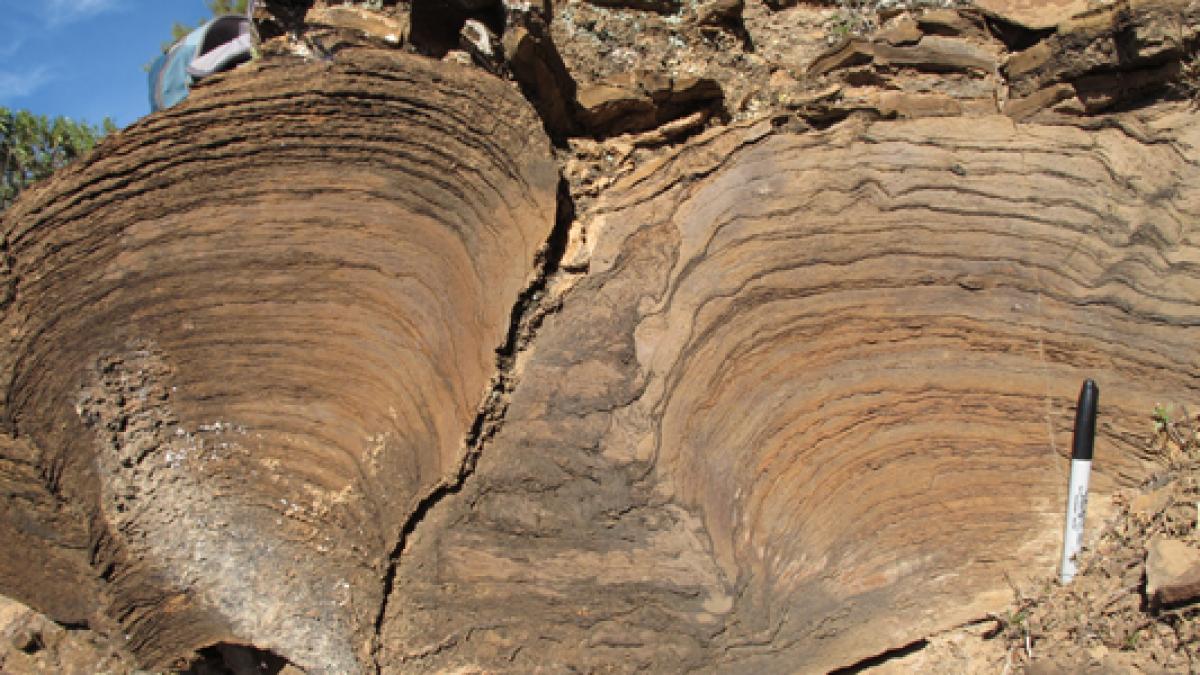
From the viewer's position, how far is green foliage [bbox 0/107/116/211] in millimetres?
8242

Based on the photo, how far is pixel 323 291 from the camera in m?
2.45

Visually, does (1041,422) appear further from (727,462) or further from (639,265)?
(639,265)

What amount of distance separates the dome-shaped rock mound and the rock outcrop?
1 cm

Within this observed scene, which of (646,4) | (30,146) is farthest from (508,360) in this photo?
(30,146)

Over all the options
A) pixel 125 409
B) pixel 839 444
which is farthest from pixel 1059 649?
pixel 125 409

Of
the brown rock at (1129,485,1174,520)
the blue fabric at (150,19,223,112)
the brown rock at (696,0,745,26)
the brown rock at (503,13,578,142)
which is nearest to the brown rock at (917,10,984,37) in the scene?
the brown rock at (696,0,745,26)

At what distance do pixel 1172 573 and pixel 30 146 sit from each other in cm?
970

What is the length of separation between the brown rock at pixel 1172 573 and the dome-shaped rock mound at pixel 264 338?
165 cm

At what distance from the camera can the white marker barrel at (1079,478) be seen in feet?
7.28

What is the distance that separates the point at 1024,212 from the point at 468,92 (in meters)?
1.47

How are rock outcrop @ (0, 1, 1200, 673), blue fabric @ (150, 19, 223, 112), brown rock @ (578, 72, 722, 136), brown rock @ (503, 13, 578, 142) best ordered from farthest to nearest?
blue fabric @ (150, 19, 223, 112), brown rock @ (578, 72, 722, 136), brown rock @ (503, 13, 578, 142), rock outcrop @ (0, 1, 1200, 673)

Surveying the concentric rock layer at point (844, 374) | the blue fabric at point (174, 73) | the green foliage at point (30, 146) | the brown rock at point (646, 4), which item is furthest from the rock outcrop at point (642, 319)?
the green foliage at point (30, 146)

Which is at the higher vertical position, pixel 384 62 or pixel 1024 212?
pixel 384 62

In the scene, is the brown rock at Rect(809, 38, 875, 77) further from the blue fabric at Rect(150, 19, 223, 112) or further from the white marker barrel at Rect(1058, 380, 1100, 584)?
the blue fabric at Rect(150, 19, 223, 112)
